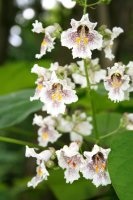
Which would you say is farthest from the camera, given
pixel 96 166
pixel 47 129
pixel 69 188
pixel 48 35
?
pixel 69 188

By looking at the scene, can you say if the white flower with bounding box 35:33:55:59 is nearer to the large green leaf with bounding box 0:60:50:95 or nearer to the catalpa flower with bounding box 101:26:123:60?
the catalpa flower with bounding box 101:26:123:60

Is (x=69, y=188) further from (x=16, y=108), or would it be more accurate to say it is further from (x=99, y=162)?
(x=99, y=162)

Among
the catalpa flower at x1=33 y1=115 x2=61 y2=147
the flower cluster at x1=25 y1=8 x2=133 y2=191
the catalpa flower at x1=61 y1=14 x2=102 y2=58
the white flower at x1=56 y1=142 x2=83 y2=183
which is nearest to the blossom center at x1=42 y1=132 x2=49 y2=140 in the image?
the catalpa flower at x1=33 y1=115 x2=61 y2=147

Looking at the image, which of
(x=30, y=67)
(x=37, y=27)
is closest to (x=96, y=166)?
(x=37, y=27)

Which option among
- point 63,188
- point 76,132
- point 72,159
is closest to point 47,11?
point 63,188

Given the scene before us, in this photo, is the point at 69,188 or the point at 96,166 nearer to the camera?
the point at 96,166

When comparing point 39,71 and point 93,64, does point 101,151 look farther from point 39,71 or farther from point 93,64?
point 93,64

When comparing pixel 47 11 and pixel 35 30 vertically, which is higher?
pixel 47 11

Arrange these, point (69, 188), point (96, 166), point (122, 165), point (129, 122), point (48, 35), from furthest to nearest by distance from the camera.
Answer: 1. point (69, 188)
2. point (129, 122)
3. point (48, 35)
4. point (96, 166)
5. point (122, 165)
